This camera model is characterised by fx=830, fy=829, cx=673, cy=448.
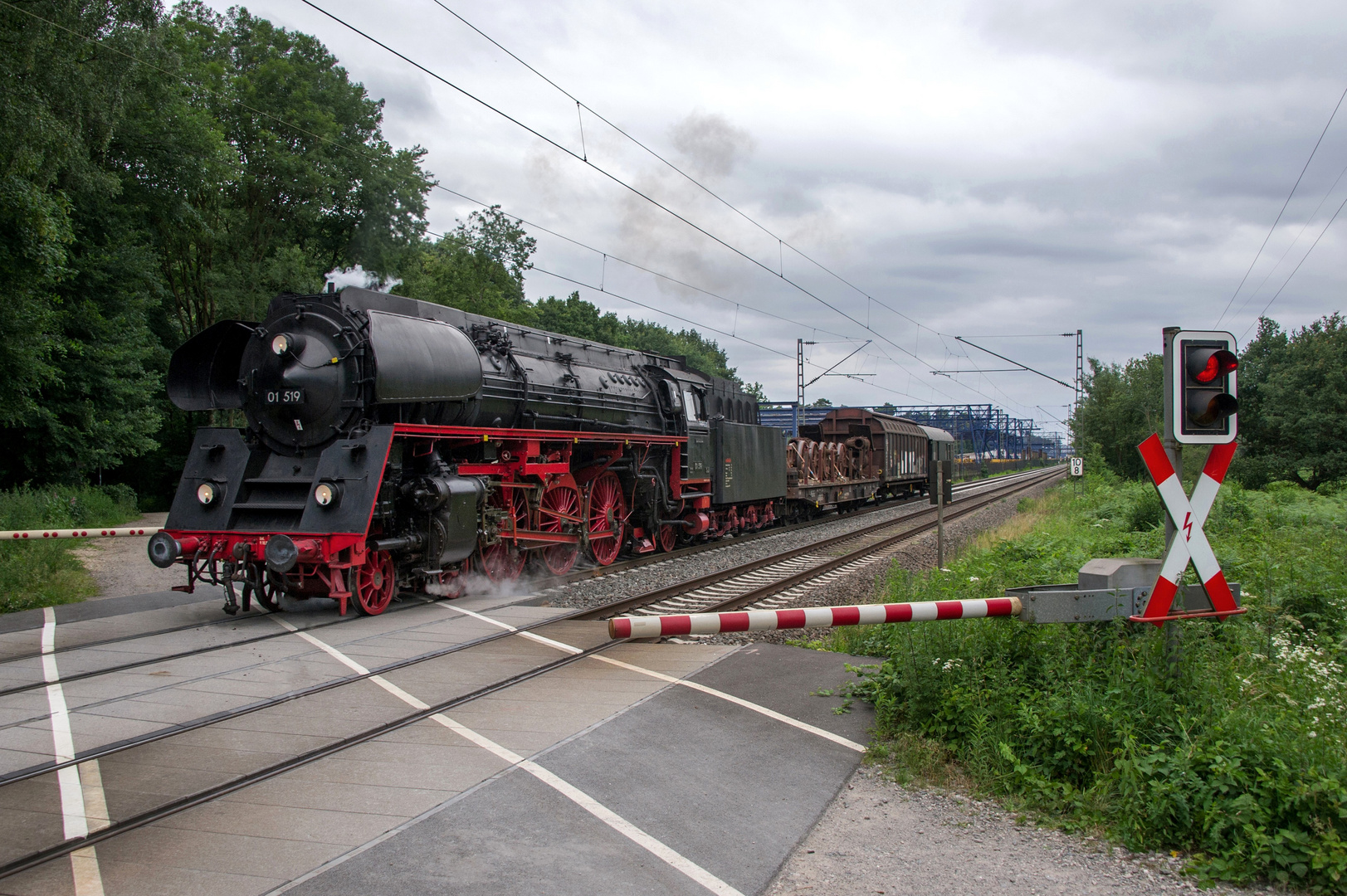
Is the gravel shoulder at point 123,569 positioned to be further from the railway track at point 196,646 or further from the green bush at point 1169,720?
the green bush at point 1169,720

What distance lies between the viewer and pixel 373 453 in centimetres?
880

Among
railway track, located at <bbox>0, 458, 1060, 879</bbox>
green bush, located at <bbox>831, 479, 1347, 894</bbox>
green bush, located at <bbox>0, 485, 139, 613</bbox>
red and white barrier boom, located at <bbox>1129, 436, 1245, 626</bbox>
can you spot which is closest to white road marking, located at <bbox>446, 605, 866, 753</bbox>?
railway track, located at <bbox>0, 458, 1060, 879</bbox>

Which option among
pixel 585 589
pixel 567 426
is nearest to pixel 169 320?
pixel 567 426

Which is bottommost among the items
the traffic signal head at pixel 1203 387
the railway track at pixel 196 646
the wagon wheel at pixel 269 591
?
the railway track at pixel 196 646

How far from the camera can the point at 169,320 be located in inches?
1092

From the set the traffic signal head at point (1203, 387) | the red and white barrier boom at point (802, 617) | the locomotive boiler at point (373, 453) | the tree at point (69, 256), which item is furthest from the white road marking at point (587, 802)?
the tree at point (69, 256)

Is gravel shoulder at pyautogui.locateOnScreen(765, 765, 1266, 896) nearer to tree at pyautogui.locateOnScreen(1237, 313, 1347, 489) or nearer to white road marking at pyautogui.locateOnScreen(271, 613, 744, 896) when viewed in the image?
white road marking at pyautogui.locateOnScreen(271, 613, 744, 896)

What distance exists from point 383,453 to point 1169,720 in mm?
7333

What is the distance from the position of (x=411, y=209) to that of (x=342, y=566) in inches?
972

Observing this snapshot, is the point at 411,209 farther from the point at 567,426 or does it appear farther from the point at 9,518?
the point at 567,426

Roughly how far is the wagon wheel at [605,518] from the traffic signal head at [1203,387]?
394 inches

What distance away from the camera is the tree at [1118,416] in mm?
30141

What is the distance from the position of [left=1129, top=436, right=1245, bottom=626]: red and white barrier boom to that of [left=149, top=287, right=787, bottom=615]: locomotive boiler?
705cm

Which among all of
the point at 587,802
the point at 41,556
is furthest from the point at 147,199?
the point at 587,802
